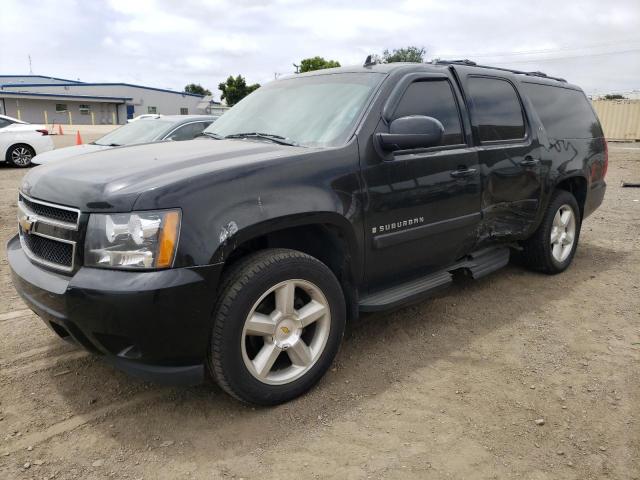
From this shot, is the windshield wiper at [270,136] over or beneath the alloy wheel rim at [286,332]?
over

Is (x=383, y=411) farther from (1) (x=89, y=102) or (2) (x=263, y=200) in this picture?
(1) (x=89, y=102)

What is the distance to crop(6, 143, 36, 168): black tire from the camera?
1309 centimetres

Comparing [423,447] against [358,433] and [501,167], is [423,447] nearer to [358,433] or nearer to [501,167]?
[358,433]

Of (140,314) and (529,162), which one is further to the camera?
(529,162)

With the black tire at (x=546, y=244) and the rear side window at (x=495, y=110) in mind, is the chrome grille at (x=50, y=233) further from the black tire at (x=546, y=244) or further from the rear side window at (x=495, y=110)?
the black tire at (x=546, y=244)

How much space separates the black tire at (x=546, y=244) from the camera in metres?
4.79

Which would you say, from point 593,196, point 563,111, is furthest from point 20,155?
point 593,196

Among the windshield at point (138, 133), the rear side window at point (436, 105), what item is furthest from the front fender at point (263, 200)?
the windshield at point (138, 133)

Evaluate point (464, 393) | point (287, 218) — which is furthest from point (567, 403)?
point (287, 218)

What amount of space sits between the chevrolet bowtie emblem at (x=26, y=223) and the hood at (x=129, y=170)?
0.13 meters

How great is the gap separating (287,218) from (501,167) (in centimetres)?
212

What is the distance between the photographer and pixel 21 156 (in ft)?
43.4

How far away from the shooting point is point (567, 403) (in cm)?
288

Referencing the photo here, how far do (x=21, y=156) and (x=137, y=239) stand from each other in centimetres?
1305
